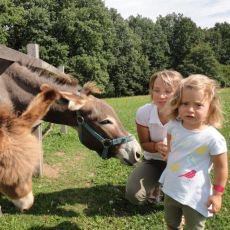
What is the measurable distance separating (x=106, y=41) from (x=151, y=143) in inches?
1586

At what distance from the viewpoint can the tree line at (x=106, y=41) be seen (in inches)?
1441

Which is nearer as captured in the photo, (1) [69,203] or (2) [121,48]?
(1) [69,203]

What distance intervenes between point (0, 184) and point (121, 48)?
51.2 m

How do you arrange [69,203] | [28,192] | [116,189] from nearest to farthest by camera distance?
[28,192], [69,203], [116,189]

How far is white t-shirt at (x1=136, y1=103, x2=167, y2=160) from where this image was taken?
412 centimetres

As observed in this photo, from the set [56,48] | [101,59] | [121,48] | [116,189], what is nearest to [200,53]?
[121,48]

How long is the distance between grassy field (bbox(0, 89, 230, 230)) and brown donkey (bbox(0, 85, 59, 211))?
6.20 ft

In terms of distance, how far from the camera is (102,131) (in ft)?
14.5

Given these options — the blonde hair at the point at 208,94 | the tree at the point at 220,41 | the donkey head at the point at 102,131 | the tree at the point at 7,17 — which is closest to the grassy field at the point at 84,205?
the donkey head at the point at 102,131

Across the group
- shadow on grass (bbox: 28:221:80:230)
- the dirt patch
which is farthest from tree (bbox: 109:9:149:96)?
shadow on grass (bbox: 28:221:80:230)

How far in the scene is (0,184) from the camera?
2.16 metres

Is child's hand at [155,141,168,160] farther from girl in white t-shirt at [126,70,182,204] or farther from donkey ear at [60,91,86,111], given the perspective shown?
donkey ear at [60,91,86,111]

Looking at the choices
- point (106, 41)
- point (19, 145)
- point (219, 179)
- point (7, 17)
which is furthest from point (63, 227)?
point (106, 41)

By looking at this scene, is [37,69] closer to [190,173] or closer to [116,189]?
[116,189]
